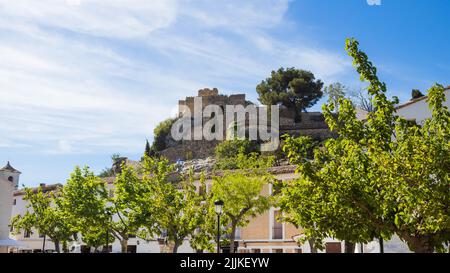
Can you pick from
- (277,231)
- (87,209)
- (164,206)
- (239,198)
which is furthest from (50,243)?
(239,198)

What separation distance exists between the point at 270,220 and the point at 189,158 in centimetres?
4853

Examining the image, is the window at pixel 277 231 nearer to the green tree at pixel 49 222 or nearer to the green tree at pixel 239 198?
the green tree at pixel 239 198

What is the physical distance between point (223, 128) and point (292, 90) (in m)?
14.5

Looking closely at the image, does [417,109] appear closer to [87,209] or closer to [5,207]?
[87,209]

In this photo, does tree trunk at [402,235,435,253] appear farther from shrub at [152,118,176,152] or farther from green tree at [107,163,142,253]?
shrub at [152,118,176,152]

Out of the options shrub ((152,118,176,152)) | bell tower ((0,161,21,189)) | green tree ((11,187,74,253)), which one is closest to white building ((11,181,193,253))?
green tree ((11,187,74,253))

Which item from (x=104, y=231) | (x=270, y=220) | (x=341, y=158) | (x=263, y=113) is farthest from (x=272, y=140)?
(x=341, y=158)

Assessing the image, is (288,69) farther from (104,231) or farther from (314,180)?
(314,180)

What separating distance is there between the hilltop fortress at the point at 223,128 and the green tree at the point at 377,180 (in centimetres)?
6194

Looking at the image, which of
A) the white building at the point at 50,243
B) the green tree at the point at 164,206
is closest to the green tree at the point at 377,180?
the green tree at the point at 164,206

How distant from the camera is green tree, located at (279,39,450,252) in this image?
10.6 meters

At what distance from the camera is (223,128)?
283 feet

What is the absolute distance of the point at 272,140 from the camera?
72.5 m

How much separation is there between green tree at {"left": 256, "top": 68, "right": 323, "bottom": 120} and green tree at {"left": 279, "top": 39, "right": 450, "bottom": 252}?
221ft
